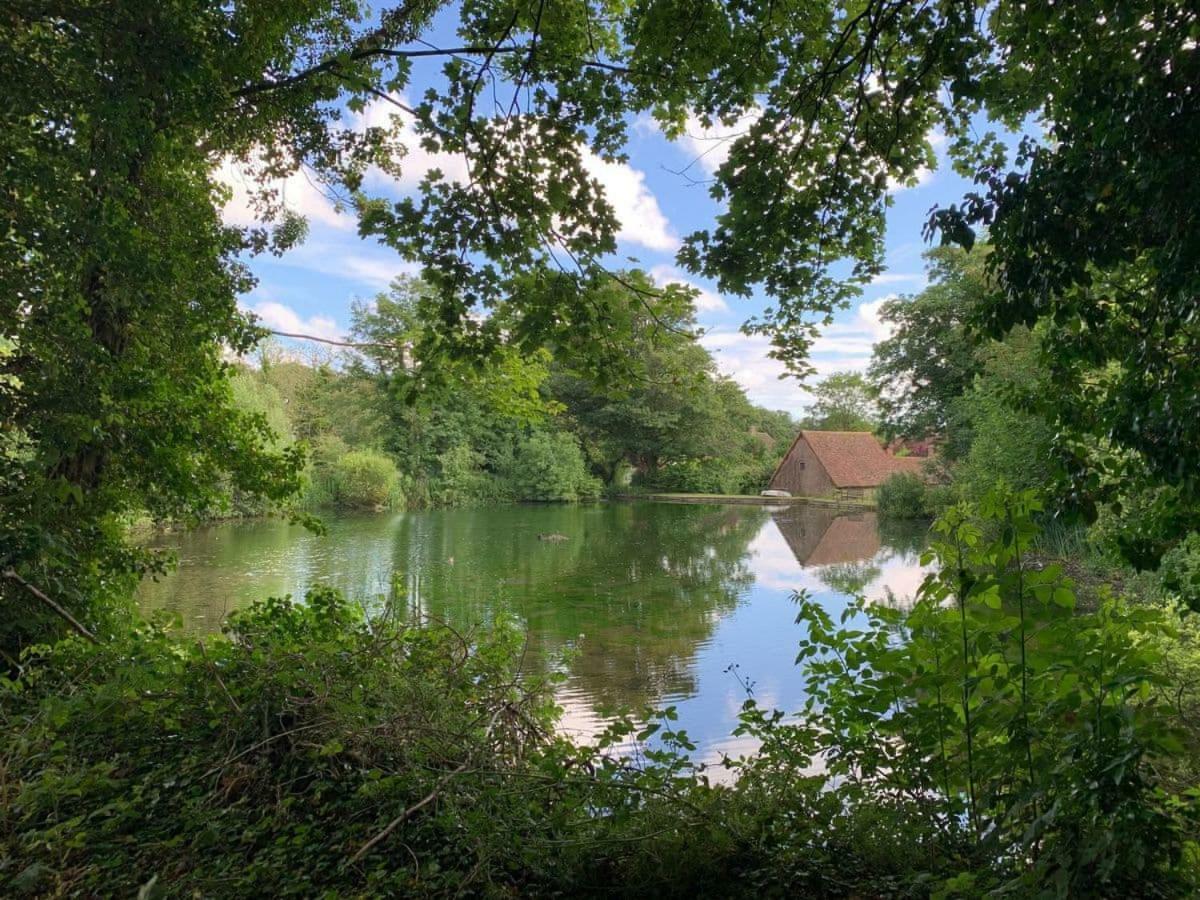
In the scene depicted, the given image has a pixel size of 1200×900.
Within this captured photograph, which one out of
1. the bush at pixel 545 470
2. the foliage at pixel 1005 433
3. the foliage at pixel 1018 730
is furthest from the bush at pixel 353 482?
the foliage at pixel 1018 730

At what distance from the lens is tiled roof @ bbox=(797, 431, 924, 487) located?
38.9m

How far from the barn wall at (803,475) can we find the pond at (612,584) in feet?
41.7

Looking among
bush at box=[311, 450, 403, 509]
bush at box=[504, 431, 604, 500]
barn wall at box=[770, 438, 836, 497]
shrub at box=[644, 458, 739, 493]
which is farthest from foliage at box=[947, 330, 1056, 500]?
bush at box=[311, 450, 403, 509]

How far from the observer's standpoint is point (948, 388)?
84.7 feet

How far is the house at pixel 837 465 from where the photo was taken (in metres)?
38.7

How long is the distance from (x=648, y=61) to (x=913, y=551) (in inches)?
702

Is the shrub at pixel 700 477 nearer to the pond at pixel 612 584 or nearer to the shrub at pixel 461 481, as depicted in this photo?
the shrub at pixel 461 481

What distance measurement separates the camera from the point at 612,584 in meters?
13.7

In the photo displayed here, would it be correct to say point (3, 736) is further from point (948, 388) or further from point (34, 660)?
point (948, 388)

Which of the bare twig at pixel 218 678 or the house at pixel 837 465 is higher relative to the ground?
the house at pixel 837 465

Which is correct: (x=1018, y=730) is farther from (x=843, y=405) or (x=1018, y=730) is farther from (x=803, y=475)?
(x=843, y=405)

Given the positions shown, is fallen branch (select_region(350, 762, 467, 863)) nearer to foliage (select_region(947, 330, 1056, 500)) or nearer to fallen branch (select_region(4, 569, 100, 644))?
fallen branch (select_region(4, 569, 100, 644))

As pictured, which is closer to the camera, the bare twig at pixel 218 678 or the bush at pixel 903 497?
the bare twig at pixel 218 678

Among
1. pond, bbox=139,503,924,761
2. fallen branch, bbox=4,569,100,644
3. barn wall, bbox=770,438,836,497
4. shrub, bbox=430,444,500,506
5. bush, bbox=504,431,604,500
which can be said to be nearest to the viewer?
fallen branch, bbox=4,569,100,644
